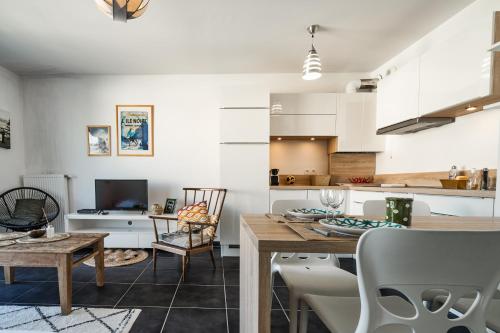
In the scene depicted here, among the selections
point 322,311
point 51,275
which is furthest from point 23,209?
point 322,311

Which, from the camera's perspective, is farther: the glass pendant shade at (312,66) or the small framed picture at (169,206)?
the small framed picture at (169,206)

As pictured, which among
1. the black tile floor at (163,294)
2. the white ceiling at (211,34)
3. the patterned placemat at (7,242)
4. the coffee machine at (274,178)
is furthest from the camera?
the coffee machine at (274,178)

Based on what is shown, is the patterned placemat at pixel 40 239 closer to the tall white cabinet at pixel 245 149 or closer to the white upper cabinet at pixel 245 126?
the tall white cabinet at pixel 245 149

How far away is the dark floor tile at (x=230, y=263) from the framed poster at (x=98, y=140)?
2418 millimetres

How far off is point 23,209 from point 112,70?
228 cm

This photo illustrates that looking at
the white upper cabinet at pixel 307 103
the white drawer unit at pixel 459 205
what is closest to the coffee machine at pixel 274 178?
the white upper cabinet at pixel 307 103

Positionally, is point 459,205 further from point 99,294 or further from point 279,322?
point 99,294

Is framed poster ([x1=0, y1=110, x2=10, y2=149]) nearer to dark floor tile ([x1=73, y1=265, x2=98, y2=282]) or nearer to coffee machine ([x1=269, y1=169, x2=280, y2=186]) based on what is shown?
dark floor tile ([x1=73, y1=265, x2=98, y2=282])

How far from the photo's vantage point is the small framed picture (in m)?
3.63

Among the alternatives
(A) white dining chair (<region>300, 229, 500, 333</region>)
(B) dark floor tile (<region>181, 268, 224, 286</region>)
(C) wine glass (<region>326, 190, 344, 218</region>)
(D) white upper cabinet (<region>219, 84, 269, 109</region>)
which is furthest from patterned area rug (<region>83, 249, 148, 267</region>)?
(A) white dining chair (<region>300, 229, 500, 333</region>)

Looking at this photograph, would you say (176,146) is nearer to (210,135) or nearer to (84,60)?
(210,135)

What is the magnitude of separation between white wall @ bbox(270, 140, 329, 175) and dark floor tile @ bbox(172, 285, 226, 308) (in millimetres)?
2067

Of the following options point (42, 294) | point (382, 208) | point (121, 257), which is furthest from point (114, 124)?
point (382, 208)

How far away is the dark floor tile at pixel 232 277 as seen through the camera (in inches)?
95.5
